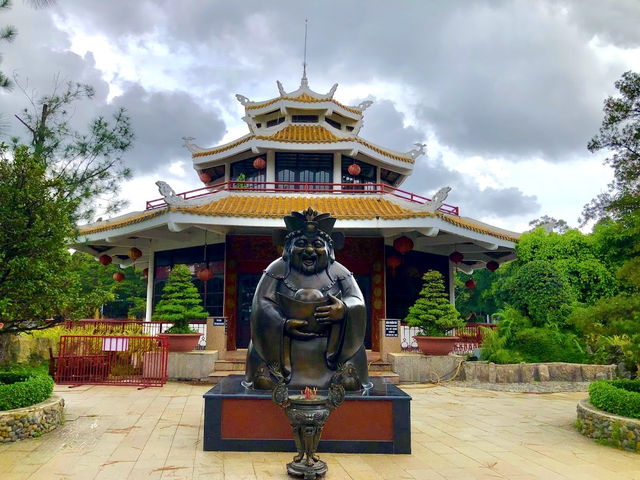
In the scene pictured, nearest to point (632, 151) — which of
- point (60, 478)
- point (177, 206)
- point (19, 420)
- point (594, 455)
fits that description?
point (594, 455)

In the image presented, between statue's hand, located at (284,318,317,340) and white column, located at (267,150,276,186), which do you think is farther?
white column, located at (267,150,276,186)

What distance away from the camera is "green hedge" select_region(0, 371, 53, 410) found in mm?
6062

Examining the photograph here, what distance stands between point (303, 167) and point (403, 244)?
15.2 ft

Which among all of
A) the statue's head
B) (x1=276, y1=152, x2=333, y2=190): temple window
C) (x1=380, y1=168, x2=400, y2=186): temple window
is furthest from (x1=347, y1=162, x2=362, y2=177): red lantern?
the statue's head

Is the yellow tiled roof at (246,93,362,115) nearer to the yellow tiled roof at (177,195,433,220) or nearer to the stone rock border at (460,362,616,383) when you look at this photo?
the yellow tiled roof at (177,195,433,220)

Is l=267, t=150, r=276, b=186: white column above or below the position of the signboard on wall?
above

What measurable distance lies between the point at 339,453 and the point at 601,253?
10.2 meters

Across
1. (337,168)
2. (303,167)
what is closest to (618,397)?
(337,168)

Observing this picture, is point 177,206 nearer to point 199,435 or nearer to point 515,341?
point 199,435

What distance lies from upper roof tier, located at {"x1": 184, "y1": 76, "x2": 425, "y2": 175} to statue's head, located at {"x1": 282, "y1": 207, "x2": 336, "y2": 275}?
9964mm

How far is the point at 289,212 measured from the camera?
12.8m

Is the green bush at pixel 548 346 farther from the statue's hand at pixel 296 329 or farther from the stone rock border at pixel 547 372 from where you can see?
the statue's hand at pixel 296 329

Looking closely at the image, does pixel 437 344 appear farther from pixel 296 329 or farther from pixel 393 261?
pixel 296 329

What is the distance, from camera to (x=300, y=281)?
5816 mm
